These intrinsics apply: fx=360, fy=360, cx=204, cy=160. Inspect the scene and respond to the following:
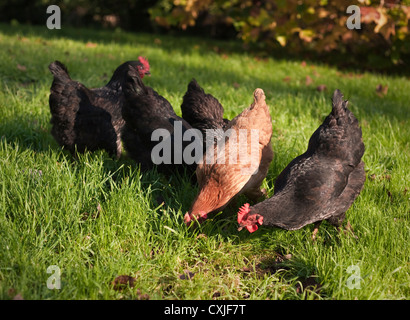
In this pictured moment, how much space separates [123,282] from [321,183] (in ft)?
5.02

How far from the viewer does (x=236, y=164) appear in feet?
8.91

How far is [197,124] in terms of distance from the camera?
3.91 meters

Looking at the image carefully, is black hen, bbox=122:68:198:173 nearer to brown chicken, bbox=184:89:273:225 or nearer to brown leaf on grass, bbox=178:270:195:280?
brown chicken, bbox=184:89:273:225

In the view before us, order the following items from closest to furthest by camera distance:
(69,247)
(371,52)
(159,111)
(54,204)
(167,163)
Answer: (69,247)
(54,204)
(167,163)
(159,111)
(371,52)

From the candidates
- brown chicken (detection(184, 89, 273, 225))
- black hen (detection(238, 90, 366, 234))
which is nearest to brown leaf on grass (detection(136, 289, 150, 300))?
brown chicken (detection(184, 89, 273, 225))

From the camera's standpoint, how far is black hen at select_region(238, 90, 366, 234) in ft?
8.17

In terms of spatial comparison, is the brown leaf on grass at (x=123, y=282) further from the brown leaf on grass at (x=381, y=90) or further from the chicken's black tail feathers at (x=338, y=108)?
the brown leaf on grass at (x=381, y=90)

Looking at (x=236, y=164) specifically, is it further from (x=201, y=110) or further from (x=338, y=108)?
(x=201, y=110)

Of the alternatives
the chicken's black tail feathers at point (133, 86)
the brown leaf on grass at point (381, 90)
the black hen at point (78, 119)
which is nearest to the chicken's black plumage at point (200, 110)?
the chicken's black tail feathers at point (133, 86)

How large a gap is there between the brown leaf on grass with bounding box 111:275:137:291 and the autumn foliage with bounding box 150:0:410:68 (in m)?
6.03

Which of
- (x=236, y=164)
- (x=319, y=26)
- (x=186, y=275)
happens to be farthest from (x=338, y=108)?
(x=319, y=26)
